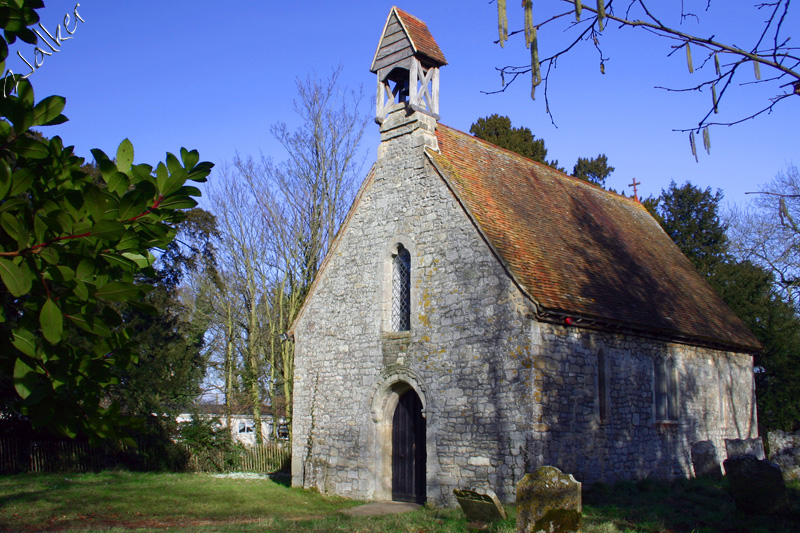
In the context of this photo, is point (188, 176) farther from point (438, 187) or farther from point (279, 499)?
point (279, 499)

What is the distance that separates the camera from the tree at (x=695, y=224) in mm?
30797

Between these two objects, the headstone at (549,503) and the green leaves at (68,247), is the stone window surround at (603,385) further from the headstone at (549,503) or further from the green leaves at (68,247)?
the green leaves at (68,247)

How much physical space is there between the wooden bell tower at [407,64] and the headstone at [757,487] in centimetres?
1036

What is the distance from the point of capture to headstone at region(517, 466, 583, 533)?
9336 mm

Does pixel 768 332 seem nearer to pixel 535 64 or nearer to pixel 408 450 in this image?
pixel 408 450

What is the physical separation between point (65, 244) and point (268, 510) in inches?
475

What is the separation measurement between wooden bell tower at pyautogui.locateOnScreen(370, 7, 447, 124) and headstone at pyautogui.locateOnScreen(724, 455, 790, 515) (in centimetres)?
1036

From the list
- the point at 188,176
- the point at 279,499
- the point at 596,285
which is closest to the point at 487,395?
the point at 596,285

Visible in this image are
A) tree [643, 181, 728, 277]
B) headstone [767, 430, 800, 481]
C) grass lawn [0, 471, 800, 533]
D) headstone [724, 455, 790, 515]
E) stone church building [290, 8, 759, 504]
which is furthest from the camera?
tree [643, 181, 728, 277]

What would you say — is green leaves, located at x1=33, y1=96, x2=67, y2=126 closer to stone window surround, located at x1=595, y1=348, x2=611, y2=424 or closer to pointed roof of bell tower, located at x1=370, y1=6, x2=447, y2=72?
stone window surround, located at x1=595, y1=348, x2=611, y2=424

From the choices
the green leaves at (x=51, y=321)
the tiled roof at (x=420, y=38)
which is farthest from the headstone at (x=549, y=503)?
the tiled roof at (x=420, y=38)

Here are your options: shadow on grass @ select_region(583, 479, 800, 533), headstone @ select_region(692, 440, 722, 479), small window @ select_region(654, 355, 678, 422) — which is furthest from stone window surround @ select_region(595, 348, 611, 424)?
headstone @ select_region(692, 440, 722, 479)

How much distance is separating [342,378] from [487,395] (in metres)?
4.64

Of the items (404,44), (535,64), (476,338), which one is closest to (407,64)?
(404,44)
